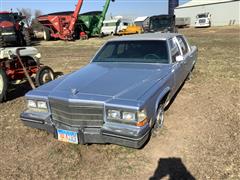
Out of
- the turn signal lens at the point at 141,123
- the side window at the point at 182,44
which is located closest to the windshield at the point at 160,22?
the side window at the point at 182,44

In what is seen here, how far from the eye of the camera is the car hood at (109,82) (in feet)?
11.5

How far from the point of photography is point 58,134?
370 centimetres

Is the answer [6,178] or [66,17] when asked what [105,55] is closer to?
[6,178]

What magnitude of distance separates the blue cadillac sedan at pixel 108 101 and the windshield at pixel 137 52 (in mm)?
20

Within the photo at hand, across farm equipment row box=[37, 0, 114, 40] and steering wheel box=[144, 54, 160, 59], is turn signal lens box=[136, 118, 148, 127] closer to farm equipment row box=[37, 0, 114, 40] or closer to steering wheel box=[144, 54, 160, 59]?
steering wheel box=[144, 54, 160, 59]

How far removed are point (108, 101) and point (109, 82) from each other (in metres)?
0.65

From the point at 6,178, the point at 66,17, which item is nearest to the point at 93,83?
the point at 6,178

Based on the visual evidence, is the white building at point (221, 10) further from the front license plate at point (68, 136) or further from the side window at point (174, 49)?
the front license plate at point (68, 136)

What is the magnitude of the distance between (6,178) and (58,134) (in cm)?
84

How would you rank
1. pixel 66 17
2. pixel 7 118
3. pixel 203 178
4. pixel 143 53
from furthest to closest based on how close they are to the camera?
1. pixel 66 17
2. pixel 7 118
3. pixel 143 53
4. pixel 203 178

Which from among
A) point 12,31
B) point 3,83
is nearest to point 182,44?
point 3,83

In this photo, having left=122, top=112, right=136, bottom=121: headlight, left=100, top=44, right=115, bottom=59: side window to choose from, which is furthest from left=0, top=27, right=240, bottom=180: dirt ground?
left=100, top=44, right=115, bottom=59: side window

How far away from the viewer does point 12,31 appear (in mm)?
17234

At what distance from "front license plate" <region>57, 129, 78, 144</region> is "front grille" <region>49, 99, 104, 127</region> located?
12cm
